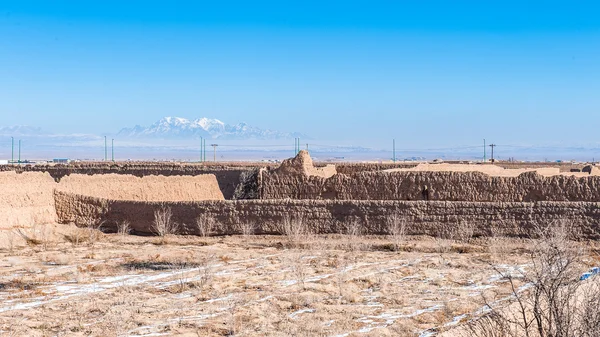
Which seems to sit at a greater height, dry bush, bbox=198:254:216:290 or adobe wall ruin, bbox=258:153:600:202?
adobe wall ruin, bbox=258:153:600:202

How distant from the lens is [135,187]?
24656 millimetres

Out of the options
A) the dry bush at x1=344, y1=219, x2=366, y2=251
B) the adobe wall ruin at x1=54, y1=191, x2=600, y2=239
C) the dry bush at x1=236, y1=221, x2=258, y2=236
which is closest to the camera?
the adobe wall ruin at x1=54, y1=191, x2=600, y2=239

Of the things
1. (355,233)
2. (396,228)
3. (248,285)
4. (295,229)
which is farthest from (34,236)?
(396,228)

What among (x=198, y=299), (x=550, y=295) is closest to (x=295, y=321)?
(x=198, y=299)

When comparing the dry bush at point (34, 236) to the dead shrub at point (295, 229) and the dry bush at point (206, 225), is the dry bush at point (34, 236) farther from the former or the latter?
the dead shrub at point (295, 229)

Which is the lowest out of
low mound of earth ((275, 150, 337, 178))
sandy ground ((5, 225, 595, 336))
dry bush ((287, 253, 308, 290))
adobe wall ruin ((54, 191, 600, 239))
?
sandy ground ((5, 225, 595, 336))

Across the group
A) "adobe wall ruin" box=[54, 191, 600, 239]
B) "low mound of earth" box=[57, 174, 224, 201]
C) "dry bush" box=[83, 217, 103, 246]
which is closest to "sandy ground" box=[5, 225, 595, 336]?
"dry bush" box=[83, 217, 103, 246]

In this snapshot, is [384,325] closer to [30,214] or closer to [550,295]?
[550,295]

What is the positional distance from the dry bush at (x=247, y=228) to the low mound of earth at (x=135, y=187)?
20.4ft

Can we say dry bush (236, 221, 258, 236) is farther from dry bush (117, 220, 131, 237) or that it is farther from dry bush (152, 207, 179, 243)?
dry bush (117, 220, 131, 237)

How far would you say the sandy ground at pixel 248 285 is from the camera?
403 inches

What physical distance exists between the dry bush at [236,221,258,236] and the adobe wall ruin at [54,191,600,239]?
0.19 ft

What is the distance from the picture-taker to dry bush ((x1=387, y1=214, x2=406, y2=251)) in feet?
57.3

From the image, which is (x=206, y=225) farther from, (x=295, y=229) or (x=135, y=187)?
(x=135, y=187)
